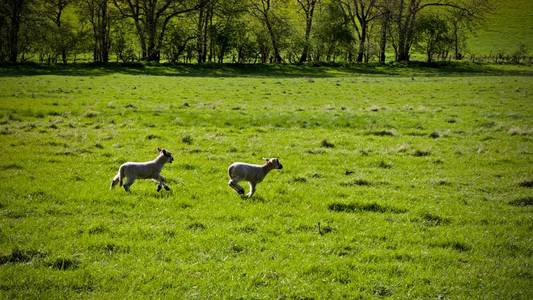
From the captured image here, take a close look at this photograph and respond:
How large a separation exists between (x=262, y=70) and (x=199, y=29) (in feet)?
42.7

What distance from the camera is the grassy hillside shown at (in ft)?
331

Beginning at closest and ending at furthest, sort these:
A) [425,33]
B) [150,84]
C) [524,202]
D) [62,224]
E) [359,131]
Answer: [62,224] < [524,202] < [359,131] < [150,84] < [425,33]

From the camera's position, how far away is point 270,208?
441 inches

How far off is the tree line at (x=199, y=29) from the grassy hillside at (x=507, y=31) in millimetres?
25892

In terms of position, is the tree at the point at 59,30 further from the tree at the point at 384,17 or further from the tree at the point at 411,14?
the tree at the point at 411,14

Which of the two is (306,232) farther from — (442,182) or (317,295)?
(442,182)

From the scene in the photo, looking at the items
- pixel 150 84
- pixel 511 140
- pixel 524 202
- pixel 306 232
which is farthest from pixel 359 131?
pixel 150 84

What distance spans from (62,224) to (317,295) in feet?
18.7

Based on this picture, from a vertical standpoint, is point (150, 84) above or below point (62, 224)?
above

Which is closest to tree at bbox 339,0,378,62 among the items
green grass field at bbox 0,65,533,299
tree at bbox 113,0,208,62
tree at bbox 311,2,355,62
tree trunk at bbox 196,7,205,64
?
tree at bbox 311,2,355,62

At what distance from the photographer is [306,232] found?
32.3ft

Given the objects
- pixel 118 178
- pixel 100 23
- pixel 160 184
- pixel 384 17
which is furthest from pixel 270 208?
pixel 384 17

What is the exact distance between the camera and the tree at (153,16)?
64.8 m

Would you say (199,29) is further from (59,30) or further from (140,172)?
(140,172)
